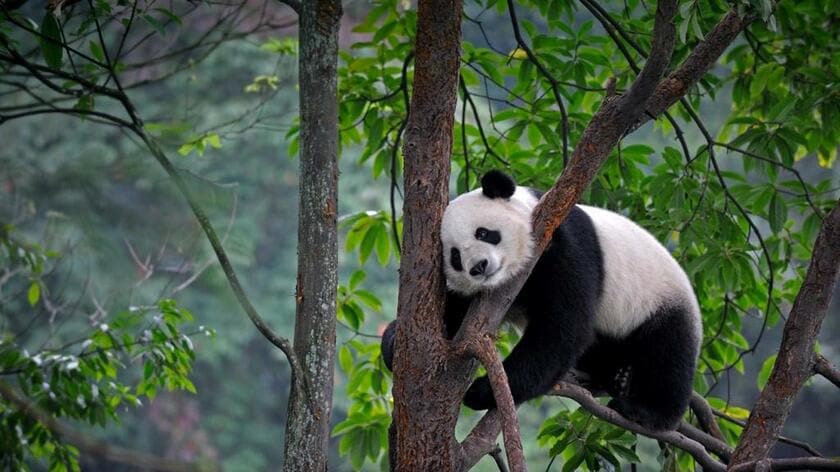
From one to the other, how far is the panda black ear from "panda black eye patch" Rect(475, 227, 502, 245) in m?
0.18

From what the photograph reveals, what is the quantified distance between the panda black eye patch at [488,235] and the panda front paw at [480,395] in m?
0.56

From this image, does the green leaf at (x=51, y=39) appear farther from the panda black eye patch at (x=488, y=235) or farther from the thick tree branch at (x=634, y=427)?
the thick tree branch at (x=634, y=427)

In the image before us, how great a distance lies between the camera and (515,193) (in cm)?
379

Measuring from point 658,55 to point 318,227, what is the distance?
1332 millimetres

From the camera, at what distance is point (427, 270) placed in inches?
111

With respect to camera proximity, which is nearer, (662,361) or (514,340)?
(662,361)

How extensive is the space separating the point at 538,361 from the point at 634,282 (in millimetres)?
801

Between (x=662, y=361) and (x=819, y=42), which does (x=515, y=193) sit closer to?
(x=662, y=361)

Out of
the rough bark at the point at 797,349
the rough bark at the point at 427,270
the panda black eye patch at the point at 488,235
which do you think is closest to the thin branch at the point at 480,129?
the panda black eye patch at the point at 488,235

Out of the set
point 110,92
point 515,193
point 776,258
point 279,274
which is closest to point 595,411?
point 515,193

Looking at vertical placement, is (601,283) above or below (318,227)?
below

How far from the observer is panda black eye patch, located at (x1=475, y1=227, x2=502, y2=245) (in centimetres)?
351

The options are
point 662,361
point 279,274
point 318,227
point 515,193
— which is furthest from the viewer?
point 279,274

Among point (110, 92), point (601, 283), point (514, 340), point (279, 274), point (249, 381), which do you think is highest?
point (110, 92)
